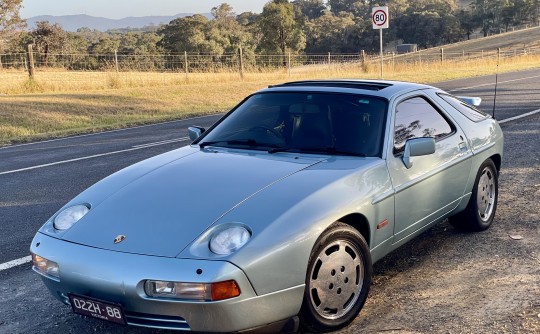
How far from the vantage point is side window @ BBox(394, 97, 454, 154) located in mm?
4230

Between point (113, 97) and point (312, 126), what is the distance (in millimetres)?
15691

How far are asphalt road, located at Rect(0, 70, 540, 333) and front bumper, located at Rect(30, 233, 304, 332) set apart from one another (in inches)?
25.4

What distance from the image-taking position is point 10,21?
134 feet

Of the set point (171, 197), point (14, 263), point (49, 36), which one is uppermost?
point (49, 36)

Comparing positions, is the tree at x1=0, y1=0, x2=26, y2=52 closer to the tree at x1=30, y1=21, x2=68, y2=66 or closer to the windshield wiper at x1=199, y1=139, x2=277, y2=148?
the tree at x1=30, y1=21, x2=68, y2=66

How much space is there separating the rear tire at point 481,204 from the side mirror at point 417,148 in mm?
1113

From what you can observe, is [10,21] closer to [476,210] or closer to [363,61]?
[363,61]

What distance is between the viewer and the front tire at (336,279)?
127 inches

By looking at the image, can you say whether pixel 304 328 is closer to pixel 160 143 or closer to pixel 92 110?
pixel 160 143

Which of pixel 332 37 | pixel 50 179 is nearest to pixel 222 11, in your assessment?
pixel 332 37

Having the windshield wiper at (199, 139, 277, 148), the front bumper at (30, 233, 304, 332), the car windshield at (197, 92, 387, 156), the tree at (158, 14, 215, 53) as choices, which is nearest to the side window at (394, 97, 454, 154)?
the car windshield at (197, 92, 387, 156)

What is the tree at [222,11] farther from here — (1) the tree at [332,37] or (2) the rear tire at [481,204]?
(2) the rear tire at [481,204]

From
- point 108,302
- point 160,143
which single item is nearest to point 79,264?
point 108,302

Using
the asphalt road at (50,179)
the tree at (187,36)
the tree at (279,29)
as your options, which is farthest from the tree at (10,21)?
the asphalt road at (50,179)
